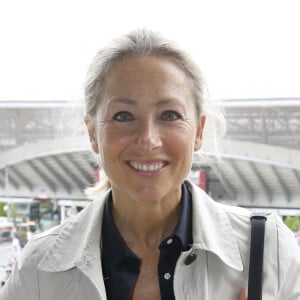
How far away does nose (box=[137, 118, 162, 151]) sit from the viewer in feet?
2.96

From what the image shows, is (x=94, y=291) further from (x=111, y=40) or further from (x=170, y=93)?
(x=111, y=40)

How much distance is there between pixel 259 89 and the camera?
207 cm

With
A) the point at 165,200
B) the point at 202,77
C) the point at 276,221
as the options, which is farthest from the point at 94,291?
the point at 202,77

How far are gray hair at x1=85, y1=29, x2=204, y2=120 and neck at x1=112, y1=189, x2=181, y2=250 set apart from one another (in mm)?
224

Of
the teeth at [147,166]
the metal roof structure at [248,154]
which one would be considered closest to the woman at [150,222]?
the teeth at [147,166]

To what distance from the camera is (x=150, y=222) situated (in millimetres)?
1032

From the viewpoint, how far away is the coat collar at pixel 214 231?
0.94 metres

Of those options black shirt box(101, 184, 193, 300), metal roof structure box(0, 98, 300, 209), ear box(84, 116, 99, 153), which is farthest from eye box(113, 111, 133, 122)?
metal roof structure box(0, 98, 300, 209)

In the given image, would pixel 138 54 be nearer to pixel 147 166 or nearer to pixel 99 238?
pixel 147 166

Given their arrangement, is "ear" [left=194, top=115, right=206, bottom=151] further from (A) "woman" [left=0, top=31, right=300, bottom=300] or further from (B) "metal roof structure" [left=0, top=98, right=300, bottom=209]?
(B) "metal roof structure" [left=0, top=98, right=300, bottom=209]

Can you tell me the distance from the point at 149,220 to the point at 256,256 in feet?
0.83

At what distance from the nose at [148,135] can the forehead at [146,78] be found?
0.21ft

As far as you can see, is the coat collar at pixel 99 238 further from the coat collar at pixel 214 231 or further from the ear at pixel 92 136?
the ear at pixel 92 136

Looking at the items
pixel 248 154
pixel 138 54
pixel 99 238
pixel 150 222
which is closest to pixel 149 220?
pixel 150 222
